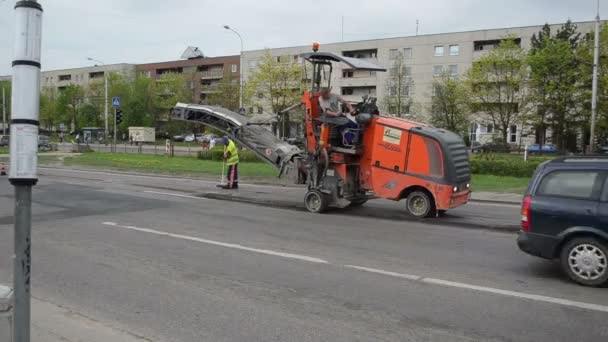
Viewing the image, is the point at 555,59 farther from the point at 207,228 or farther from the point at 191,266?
the point at 191,266

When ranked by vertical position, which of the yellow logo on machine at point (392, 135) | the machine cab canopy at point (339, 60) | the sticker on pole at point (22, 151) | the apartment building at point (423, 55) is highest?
the apartment building at point (423, 55)

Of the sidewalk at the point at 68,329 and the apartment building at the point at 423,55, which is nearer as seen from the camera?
the sidewalk at the point at 68,329

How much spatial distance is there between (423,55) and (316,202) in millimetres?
62715

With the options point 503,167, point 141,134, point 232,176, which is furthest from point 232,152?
point 141,134

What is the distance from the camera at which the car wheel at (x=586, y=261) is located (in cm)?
644

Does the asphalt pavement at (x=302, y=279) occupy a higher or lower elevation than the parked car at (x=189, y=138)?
lower

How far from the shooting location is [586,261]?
653cm

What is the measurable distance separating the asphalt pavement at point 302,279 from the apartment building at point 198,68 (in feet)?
262

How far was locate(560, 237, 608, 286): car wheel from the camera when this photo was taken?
6438 mm

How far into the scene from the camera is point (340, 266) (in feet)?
24.4

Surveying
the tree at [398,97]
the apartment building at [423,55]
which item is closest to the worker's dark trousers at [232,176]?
the tree at [398,97]

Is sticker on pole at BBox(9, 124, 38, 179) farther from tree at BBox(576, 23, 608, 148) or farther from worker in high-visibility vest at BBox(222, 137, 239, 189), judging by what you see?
tree at BBox(576, 23, 608, 148)

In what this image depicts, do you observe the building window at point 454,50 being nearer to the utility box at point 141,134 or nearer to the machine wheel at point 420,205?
the utility box at point 141,134

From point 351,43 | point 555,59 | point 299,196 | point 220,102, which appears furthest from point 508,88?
point 351,43
